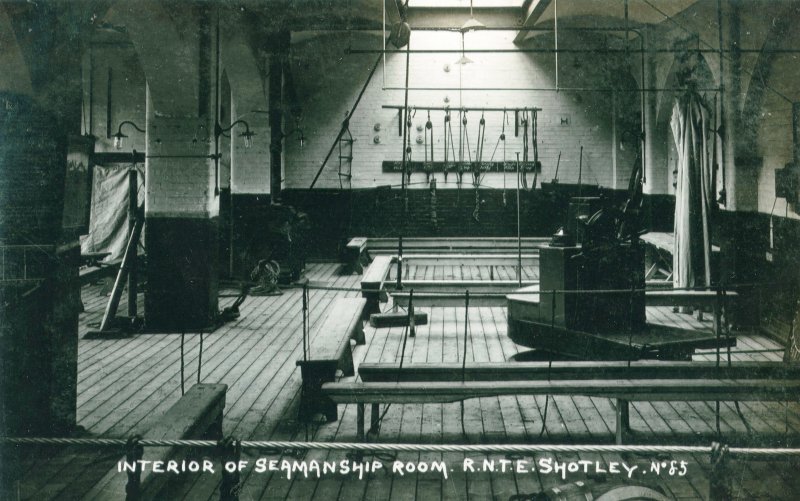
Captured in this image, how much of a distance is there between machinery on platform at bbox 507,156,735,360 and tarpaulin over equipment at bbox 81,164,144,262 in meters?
6.69

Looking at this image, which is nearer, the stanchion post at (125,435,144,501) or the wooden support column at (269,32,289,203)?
the stanchion post at (125,435,144,501)

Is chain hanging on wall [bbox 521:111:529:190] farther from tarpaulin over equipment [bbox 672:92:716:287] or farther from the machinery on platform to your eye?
the machinery on platform

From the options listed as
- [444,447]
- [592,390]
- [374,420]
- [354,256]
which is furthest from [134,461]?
[354,256]

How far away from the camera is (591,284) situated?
203 inches

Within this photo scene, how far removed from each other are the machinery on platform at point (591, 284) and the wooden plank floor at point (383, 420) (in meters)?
0.43

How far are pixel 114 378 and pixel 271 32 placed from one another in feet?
21.5

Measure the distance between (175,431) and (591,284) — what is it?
3.12m

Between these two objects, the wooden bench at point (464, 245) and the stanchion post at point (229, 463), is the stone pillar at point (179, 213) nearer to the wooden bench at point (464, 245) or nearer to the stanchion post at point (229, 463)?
the wooden bench at point (464, 245)

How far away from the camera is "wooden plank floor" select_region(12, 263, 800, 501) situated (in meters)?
3.41

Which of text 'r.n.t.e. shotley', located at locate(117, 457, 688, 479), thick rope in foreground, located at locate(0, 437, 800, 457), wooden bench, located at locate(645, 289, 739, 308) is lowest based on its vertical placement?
text 'r.n.t.e. shotley', located at locate(117, 457, 688, 479)

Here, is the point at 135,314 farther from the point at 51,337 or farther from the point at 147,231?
the point at 51,337

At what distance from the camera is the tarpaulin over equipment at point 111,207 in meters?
9.99

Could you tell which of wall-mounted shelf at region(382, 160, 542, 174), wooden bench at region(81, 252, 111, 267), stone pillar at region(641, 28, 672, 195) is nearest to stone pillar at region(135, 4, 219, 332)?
wooden bench at region(81, 252, 111, 267)

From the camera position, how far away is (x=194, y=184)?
7.23m
